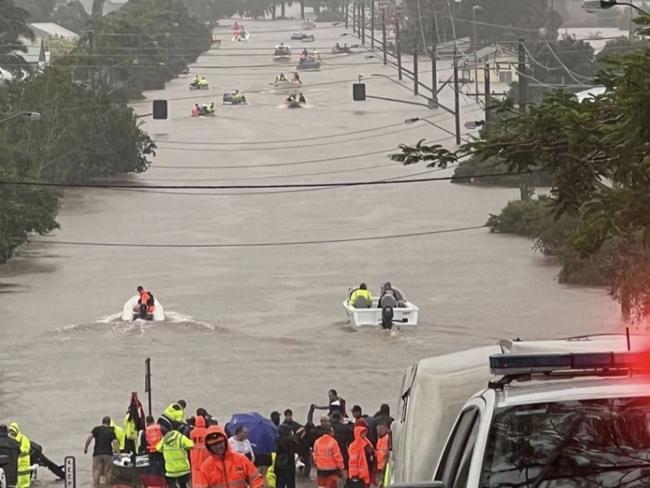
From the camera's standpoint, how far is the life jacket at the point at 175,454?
747 inches

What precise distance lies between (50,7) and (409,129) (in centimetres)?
9167

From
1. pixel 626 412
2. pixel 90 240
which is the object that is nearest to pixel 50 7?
pixel 90 240

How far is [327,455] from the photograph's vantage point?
1862cm

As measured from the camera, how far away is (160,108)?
84250mm

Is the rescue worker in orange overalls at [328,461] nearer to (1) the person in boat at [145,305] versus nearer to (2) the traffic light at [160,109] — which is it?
(1) the person in boat at [145,305]

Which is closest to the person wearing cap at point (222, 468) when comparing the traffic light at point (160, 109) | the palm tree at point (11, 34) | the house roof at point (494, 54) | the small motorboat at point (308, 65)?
the traffic light at point (160, 109)

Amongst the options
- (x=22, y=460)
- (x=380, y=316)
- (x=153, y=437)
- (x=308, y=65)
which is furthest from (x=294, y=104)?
(x=153, y=437)

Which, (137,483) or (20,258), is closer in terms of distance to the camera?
(137,483)

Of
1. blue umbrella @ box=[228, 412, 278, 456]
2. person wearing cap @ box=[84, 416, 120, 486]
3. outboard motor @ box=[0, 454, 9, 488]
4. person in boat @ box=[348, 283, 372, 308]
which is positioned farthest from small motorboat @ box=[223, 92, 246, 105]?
outboard motor @ box=[0, 454, 9, 488]

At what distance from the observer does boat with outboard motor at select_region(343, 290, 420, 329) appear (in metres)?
42.8

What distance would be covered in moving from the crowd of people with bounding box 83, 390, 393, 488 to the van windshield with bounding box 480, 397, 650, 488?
10.8 meters

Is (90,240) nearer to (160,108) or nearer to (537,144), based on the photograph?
(160,108)

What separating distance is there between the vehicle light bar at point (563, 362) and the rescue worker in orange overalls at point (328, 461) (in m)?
12.5

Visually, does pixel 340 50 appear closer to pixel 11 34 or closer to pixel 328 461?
pixel 11 34
